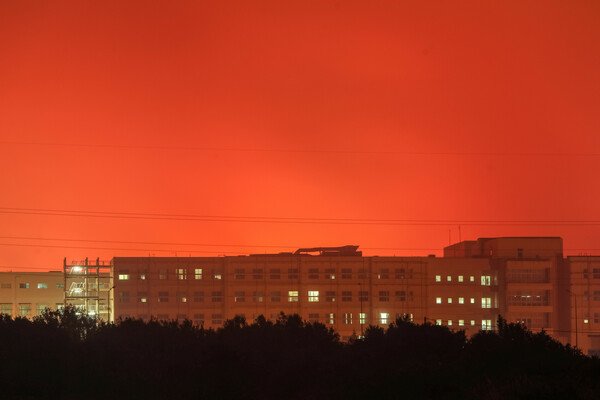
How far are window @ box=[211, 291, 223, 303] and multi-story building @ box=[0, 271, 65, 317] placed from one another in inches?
938

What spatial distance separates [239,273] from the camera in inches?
5187

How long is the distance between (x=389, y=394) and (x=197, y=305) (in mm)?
85038

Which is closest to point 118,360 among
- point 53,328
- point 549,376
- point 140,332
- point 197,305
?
point 53,328

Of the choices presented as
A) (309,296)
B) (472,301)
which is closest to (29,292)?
(309,296)

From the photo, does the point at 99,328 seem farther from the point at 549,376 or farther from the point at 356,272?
the point at 356,272

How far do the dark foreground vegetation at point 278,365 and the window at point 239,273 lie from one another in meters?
55.6

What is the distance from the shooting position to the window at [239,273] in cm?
13162

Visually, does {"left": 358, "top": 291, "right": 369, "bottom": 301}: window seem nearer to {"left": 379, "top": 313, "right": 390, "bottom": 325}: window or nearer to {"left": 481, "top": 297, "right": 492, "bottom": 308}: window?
{"left": 379, "top": 313, "right": 390, "bottom": 325}: window

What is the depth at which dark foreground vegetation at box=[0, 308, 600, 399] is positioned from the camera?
47.4m

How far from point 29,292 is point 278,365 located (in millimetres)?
84827

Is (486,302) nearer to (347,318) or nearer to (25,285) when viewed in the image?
(347,318)

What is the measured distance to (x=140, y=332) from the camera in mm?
71938

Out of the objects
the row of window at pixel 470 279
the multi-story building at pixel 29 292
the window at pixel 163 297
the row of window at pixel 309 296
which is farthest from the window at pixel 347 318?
the multi-story building at pixel 29 292

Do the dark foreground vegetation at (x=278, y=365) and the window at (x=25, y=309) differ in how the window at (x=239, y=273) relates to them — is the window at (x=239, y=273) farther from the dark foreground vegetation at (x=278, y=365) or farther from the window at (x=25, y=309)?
the dark foreground vegetation at (x=278, y=365)
